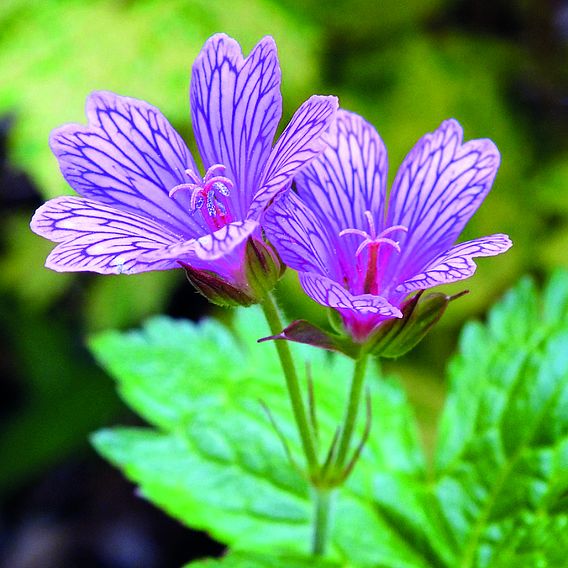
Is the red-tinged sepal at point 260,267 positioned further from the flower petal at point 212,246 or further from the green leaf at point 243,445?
the green leaf at point 243,445

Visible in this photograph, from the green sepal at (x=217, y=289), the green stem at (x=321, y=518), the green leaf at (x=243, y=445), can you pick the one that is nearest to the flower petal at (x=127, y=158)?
the green sepal at (x=217, y=289)

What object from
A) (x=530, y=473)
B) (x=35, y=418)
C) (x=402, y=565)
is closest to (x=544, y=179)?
(x=530, y=473)

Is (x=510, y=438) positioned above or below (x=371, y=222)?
below

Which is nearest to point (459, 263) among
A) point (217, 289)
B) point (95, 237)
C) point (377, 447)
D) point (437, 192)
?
point (437, 192)

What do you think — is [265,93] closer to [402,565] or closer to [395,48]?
[402,565]

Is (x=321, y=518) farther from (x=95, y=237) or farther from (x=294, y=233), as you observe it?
(x=95, y=237)

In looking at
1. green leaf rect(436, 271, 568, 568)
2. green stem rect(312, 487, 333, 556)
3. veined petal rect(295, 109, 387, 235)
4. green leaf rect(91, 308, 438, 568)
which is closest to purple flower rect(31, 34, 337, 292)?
Answer: veined petal rect(295, 109, 387, 235)
